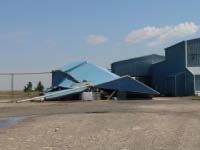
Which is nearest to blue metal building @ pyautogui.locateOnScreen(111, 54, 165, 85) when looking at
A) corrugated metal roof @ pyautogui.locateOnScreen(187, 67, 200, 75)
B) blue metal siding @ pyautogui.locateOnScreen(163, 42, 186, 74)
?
blue metal siding @ pyautogui.locateOnScreen(163, 42, 186, 74)

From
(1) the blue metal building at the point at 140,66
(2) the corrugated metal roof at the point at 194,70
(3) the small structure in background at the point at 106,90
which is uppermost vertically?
(1) the blue metal building at the point at 140,66

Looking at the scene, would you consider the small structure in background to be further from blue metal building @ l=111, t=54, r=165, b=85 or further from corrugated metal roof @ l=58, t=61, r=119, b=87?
blue metal building @ l=111, t=54, r=165, b=85

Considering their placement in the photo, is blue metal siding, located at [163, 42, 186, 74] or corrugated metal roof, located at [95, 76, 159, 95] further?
blue metal siding, located at [163, 42, 186, 74]

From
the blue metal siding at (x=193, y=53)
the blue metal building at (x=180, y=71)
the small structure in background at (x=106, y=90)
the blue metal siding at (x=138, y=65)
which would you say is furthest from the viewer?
the blue metal siding at (x=138, y=65)

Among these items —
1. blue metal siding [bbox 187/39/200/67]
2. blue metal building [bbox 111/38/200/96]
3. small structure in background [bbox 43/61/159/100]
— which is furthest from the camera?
blue metal siding [bbox 187/39/200/67]

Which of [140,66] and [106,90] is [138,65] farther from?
[106,90]

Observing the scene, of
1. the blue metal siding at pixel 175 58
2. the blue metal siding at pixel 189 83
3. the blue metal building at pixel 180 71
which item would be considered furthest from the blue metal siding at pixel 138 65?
the blue metal siding at pixel 189 83

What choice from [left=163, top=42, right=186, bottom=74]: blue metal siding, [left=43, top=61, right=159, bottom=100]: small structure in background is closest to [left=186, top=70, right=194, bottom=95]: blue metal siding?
[left=163, top=42, right=186, bottom=74]: blue metal siding

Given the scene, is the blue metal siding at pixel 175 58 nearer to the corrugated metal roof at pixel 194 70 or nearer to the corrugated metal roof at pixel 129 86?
the corrugated metal roof at pixel 194 70

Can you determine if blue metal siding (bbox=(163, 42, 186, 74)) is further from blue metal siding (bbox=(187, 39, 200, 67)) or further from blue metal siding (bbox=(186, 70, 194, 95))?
blue metal siding (bbox=(186, 70, 194, 95))

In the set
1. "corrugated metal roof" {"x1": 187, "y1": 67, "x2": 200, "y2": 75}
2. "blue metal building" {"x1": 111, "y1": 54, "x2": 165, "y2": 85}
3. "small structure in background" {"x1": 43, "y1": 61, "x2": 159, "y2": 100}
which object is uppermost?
"blue metal building" {"x1": 111, "y1": 54, "x2": 165, "y2": 85}

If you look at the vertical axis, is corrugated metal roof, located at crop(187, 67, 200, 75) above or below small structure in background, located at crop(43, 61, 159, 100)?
above

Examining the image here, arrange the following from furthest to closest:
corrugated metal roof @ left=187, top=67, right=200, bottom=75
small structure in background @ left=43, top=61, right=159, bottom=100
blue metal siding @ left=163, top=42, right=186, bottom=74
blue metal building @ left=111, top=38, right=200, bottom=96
→ blue metal siding @ left=163, top=42, right=186, bottom=74, blue metal building @ left=111, top=38, right=200, bottom=96, corrugated metal roof @ left=187, top=67, right=200, bottom=75, small structure in background @ left=43, top=61, right=159, bottom=100

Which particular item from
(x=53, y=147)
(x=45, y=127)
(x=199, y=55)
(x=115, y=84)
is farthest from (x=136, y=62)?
(x=53, y=147)
